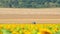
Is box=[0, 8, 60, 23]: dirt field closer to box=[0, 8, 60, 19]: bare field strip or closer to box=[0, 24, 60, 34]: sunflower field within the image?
box=[0, 8, 60, 19]: bare field strip

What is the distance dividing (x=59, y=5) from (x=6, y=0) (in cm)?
30

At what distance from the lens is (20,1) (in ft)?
2.23

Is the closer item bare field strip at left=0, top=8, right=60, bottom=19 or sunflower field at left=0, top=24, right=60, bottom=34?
sunflower field at left=0, top=24, right=60, bottom=34

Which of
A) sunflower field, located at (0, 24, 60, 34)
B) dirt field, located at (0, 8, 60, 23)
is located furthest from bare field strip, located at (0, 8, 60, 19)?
sunflower field, located at (0, 24, 60, 34)

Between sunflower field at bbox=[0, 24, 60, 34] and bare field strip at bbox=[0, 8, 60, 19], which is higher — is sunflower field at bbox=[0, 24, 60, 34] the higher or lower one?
the higher one

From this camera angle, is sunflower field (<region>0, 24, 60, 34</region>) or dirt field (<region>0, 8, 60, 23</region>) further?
dirt field (<region>0, 8, 60, 23</region>)

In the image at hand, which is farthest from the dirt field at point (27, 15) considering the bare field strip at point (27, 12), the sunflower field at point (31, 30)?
the sunflower field at point (31, 30)

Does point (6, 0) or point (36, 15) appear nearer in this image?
point (6, 0)

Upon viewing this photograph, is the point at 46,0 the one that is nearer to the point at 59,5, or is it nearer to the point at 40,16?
the point at 59,5

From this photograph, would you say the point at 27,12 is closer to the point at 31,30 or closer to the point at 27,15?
the point at 27,15

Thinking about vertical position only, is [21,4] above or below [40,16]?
above

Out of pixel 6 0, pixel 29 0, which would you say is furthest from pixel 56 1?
pixel 6 0

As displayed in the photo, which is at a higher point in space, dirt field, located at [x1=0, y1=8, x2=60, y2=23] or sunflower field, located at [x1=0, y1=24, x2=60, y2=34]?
sunflower field, located at [x1=0, y1=24, x2=60, y2=34]

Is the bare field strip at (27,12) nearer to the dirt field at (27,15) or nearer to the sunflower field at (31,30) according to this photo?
the dirt field at (27,15)
